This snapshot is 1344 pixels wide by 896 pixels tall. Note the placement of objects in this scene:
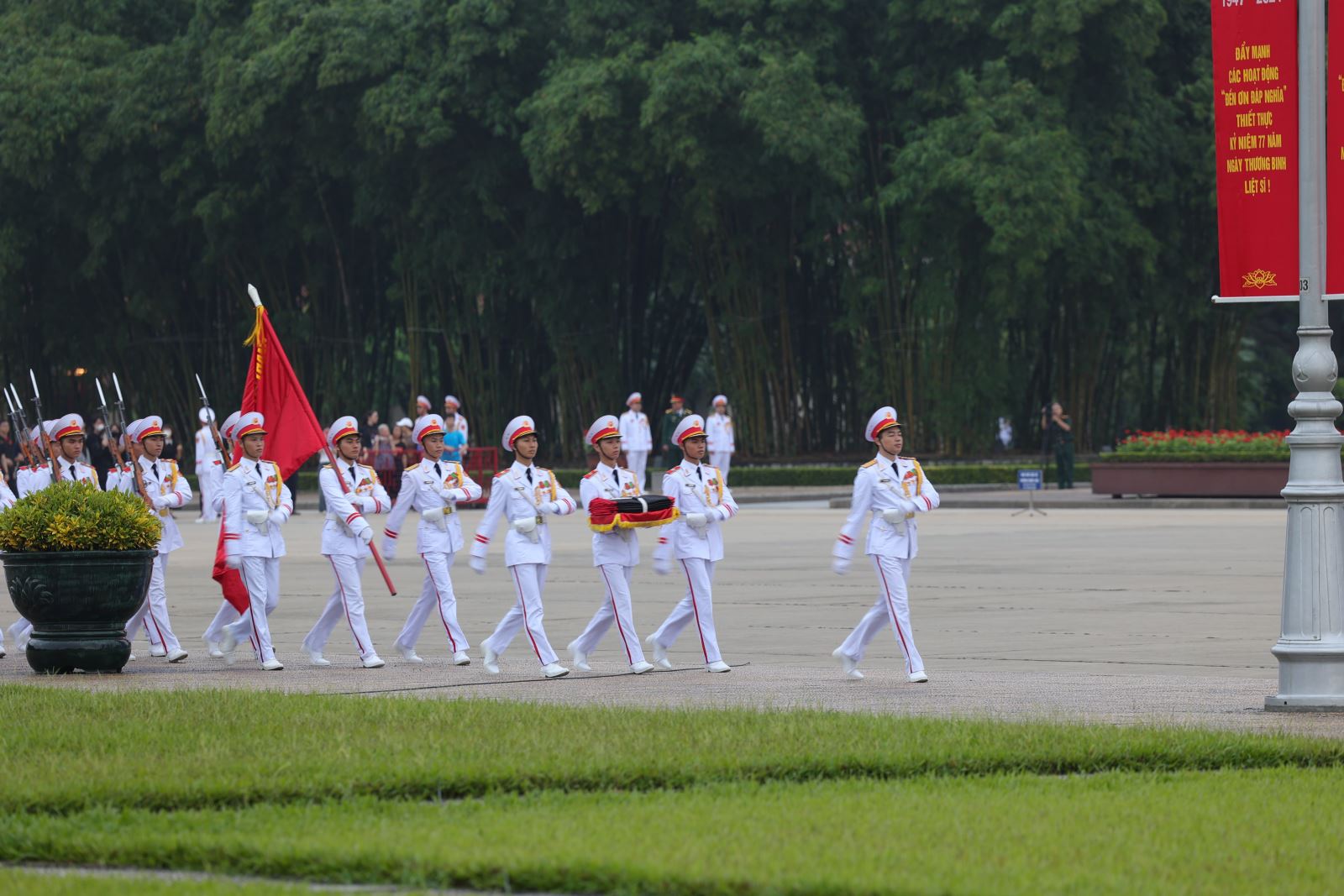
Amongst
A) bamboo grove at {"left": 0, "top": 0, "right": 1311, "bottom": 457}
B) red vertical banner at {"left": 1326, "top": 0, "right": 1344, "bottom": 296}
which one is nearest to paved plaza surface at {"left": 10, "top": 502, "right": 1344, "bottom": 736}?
red vertical banner at {"left": 1326, "top": 0, "right": 1344, "bottom": 296}

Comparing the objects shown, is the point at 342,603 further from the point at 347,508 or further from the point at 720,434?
the point at 720,434

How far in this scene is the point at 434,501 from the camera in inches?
588

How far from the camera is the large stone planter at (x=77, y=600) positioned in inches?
536

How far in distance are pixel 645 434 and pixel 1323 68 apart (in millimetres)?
28479

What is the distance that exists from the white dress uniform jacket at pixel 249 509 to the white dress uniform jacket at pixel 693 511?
258 cm

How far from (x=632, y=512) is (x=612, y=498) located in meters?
0.19

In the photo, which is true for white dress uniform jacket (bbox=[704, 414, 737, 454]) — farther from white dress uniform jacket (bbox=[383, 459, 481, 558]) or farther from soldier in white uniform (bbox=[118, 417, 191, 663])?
white dress uniform jacket (bbox=[383, 459, 481, 558])

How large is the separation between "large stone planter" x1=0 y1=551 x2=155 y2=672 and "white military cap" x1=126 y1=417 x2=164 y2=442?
2916 millimetres

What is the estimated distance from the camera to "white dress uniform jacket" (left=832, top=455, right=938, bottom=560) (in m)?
13.5

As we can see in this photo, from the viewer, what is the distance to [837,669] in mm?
13773

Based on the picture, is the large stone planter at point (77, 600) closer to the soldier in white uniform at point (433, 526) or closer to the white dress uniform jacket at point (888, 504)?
the soldier in white uniform at point (433, 526)

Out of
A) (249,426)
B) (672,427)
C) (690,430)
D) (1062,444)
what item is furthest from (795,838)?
(672,427)

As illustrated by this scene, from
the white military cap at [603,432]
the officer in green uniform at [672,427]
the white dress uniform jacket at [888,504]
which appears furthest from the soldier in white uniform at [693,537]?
the officer in green uniform at [672,427]

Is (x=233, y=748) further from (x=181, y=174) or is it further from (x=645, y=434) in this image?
(x=181, y=174)
